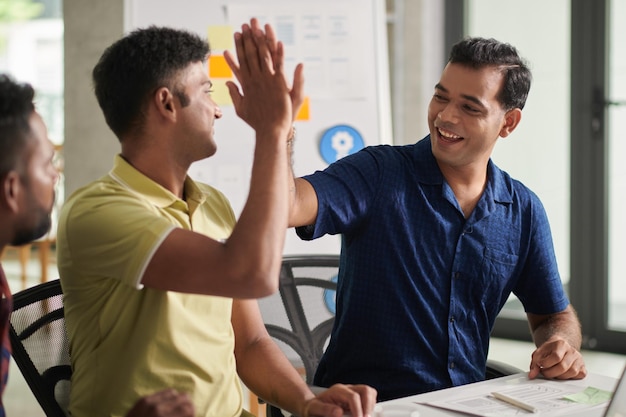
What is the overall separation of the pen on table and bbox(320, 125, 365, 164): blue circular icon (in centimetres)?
179

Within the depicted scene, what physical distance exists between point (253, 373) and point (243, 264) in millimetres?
450

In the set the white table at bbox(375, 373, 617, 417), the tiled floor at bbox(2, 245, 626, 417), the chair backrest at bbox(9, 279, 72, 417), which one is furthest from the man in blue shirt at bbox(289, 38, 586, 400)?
the tiled floor at bbox(2, 245, 626, 417)

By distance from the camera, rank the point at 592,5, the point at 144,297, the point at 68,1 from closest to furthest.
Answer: the point at 144,297
the point at 68,1
the point at 592,5

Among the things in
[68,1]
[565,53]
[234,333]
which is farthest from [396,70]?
[234,333]

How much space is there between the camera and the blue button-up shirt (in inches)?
75.5

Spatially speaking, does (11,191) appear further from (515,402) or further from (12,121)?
(515,402)

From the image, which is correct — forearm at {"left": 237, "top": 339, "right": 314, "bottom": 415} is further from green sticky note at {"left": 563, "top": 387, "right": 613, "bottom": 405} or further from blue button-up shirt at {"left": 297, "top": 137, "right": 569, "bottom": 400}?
green sticky note at {"left": 563, "top": 387, "right": 613, "bottom": 405}

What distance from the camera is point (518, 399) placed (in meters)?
1.56

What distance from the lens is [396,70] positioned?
487 cm

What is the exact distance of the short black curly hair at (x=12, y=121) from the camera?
3.91 ft

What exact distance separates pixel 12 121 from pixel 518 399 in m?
0.98

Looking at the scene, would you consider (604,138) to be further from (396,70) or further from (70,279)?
Result: (70,279)

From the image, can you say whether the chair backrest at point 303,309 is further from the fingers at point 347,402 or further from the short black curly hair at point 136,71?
the short black curly hair at point 136,71

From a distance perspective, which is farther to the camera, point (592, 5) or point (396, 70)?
point (396, 70)
